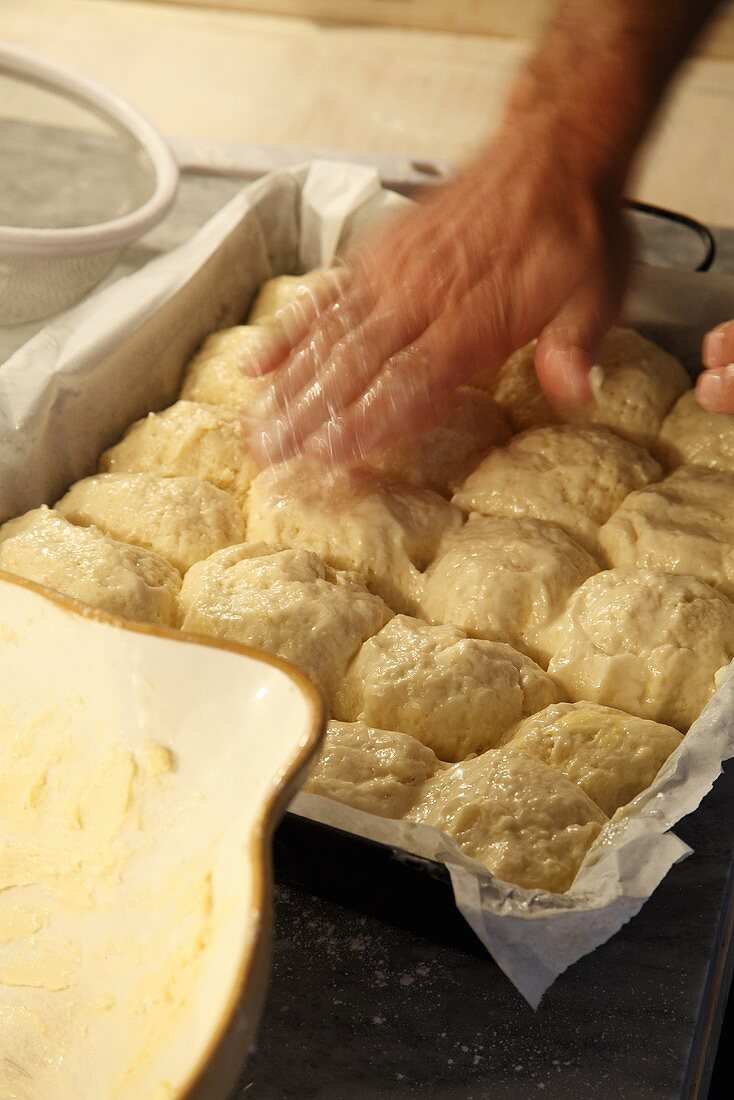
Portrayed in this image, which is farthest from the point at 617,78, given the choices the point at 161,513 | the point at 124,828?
the point at 124,828

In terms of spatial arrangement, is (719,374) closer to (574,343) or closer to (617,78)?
(574,343)

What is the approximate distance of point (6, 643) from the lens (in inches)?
44.2

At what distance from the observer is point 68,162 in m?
2.71

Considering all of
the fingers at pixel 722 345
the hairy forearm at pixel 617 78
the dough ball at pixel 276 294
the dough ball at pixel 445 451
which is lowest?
the dough ball at pixel 445 451

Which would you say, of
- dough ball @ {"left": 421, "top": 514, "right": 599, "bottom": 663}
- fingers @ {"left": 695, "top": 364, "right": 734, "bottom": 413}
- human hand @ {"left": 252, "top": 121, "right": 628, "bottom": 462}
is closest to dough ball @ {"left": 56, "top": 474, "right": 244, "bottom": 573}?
human hand @ {"left": 252, "top": 121, "right": 628, "bottom": 462}

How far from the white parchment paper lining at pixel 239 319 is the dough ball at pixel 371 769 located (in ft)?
0.35

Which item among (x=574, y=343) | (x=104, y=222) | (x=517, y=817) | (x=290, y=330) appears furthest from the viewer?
(x=104, y=222)

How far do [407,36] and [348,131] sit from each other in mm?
922

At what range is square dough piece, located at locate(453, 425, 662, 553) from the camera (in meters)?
1.75

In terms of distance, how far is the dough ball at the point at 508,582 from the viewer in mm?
1552

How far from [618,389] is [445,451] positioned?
0.36 m

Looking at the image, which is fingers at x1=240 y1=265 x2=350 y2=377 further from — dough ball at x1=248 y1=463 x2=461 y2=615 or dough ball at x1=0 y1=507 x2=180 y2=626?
dough ball at x1=0 y1=507 x2=180 y2=626

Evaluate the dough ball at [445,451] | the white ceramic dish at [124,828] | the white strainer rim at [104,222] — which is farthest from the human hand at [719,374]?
the white strainer rim at [104,222]

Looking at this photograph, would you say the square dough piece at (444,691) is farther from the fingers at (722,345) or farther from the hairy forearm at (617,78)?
the hairy forearm at (617,78)
